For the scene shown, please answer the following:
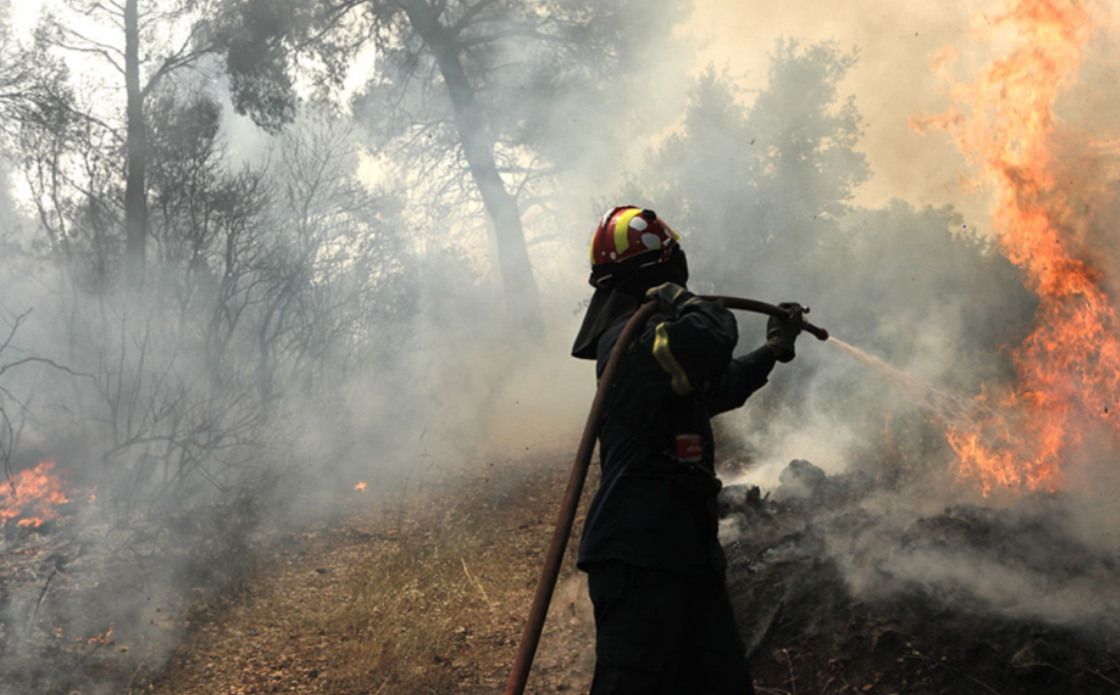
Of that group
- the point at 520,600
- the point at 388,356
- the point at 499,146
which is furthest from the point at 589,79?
the point at 520,600

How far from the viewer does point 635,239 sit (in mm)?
2926

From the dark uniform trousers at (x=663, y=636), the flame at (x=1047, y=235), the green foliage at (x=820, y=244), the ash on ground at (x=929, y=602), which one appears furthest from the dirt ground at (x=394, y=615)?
the green foliage at (x=820, y=244)

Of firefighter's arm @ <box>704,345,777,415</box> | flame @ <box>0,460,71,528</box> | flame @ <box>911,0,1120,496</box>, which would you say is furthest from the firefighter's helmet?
flame @ <box>0,460,71,528</box>

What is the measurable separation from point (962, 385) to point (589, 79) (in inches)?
324

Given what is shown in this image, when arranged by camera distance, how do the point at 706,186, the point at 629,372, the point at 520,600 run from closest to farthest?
the point at 629,372
the point at 520,600
the point at 706,186

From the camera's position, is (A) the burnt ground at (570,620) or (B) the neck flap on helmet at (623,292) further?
(A) the burnt ground at (570,620)

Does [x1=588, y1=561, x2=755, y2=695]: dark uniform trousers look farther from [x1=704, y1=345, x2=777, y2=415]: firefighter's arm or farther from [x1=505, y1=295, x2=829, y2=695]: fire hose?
[x1=704, y1=345, x2=777, y2=415]: firefighter's arm

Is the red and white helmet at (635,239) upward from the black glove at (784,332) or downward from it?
upward

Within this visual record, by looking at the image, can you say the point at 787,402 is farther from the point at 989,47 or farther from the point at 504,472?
the point at 989,47

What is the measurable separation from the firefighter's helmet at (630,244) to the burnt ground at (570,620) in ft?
7.47

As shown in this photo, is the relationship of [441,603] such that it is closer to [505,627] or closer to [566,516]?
[505,627]

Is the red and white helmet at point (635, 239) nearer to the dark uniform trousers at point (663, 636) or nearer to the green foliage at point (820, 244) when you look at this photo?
the dark uniform trousers at point (663, 636)

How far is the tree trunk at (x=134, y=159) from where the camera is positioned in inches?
316

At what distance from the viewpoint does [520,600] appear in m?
5.59
